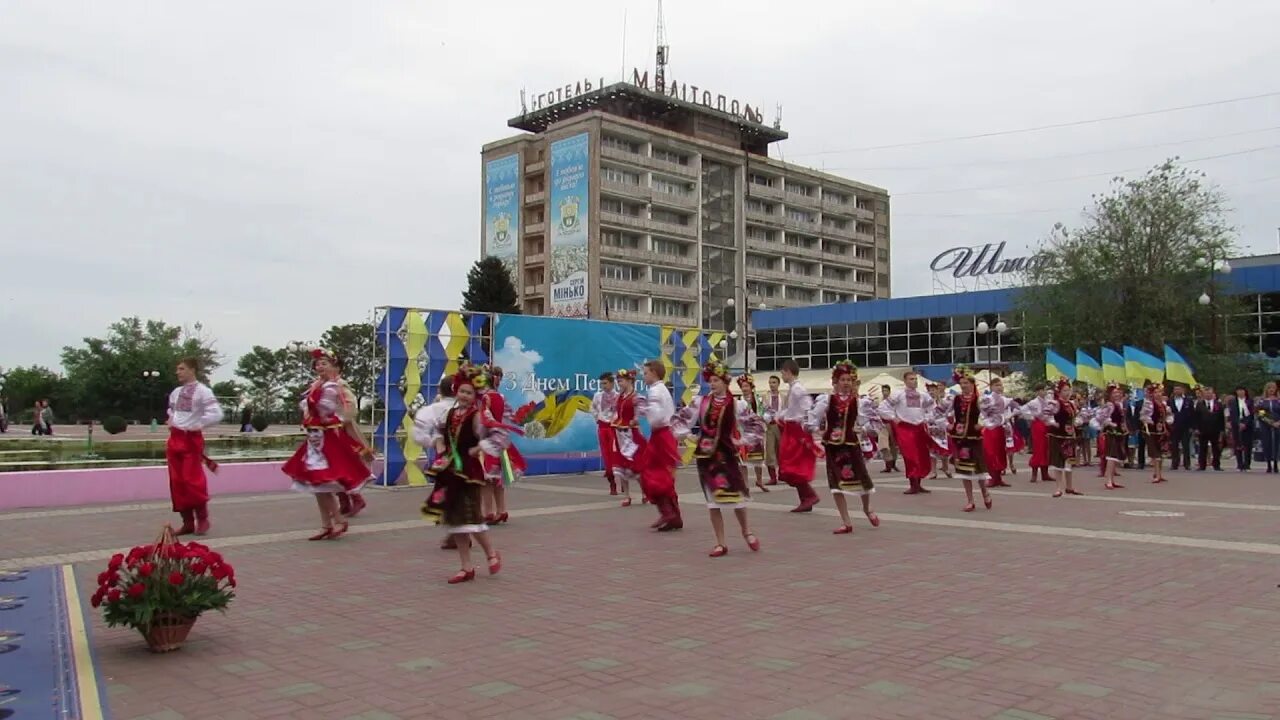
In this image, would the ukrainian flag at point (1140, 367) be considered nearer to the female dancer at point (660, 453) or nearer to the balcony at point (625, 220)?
the female dancer at point (660, 453)

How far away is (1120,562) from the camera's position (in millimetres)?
8969

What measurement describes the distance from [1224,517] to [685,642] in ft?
31.4

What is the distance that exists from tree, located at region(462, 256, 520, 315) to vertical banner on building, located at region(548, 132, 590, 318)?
14.9 meters

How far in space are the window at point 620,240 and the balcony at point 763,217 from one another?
548 inches

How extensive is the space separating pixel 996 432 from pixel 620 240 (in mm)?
61947

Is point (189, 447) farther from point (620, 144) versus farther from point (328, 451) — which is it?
point (620, 144)

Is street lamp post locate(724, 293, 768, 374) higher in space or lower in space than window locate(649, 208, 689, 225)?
lower

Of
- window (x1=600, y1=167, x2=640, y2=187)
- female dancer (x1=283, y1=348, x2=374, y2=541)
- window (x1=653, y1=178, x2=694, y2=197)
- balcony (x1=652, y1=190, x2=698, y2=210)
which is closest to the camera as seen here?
female dancer (x1=283, y1=348, x2=374, y2=541)

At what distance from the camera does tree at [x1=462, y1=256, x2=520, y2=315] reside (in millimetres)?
60375

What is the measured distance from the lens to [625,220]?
78.2m

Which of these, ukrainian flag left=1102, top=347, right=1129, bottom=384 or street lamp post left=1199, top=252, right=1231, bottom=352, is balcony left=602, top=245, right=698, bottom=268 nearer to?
street lamp post left=1199, top=252, right=1231, bottom=352

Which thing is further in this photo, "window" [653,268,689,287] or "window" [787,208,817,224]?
"window" [787,208,817,224]

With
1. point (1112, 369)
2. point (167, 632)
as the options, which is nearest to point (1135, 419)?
point (1112, 369)

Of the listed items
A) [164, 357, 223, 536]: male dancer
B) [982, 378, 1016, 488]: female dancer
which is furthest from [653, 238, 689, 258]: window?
[164, 357, 223, 536]: male dancer
